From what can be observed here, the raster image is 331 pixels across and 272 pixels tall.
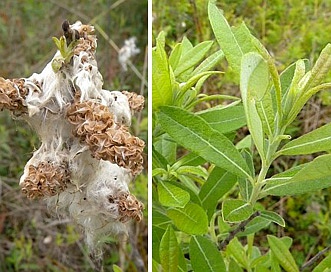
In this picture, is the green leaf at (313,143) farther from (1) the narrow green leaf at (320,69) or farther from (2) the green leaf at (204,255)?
(2) the green leaf at (204,255)

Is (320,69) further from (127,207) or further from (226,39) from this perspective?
(127,207)

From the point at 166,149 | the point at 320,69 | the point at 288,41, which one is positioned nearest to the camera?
the point at 320,69

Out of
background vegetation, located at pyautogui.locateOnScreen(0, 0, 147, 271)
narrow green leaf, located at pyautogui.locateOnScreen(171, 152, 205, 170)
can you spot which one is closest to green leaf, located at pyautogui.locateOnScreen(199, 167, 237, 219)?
narrow green leaf, located at pyautogui.locateOnScreen(171, 152, 205, 170)

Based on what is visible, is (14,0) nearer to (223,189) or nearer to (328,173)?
(223,189)

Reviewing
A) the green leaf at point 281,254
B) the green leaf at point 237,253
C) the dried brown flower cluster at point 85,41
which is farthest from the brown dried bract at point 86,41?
the green leaf at point 237,253

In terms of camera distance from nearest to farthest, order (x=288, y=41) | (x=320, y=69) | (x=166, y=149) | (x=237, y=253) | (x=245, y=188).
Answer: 1. (x=320, y=69)
2. (x=245, y=188)
3. (x=166, y=149)
4. (x=237, y=253)
5. (x=288, y=41)

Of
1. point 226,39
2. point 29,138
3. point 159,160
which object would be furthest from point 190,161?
point 29,138
